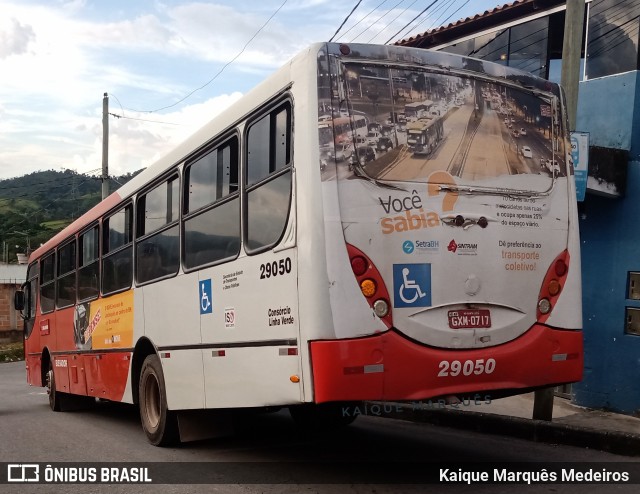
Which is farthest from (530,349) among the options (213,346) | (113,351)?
(113,351)

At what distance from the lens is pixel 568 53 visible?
842 centimetres

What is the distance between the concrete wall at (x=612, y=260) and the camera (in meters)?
9.62

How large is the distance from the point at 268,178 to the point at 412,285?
4.52ft

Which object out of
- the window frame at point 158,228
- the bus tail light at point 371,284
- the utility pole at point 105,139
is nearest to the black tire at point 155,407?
the window frame at point 158,228

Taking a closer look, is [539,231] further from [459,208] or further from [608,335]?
[608,335]

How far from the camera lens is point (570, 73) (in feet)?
27.3

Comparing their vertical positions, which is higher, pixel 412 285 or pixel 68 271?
pixel 68 271

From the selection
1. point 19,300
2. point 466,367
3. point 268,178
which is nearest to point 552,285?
point 466,367

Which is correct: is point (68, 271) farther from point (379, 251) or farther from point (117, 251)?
point (379, 251)

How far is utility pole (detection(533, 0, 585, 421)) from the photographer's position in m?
8.17

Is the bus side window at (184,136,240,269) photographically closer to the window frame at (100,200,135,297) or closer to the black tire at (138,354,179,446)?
the black tire at (138,354,179,446)

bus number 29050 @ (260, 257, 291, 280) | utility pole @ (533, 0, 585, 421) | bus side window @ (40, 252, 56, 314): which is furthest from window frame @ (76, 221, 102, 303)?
utility pole @ (533, 0, 585, 421)

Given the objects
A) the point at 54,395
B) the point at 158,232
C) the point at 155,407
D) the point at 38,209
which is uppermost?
the point at 38,209

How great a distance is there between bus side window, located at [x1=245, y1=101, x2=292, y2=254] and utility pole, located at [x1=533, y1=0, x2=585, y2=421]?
3809 millimetres
